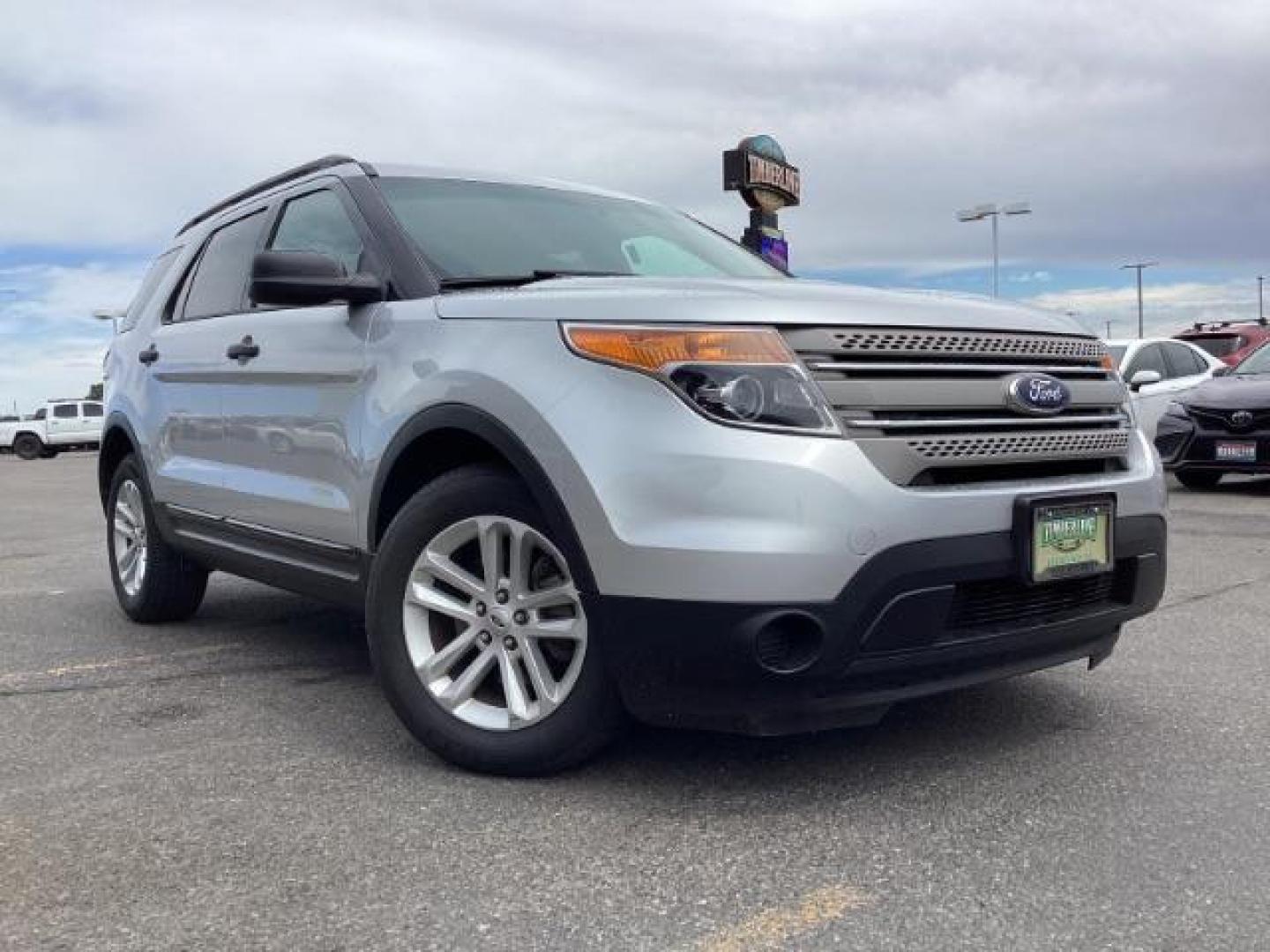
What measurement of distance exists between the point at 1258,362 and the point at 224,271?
9.26m

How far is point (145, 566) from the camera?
5.56 metres

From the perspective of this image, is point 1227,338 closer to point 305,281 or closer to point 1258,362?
point 1258,362

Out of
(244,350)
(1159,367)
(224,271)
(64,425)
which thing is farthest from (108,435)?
(64,425)

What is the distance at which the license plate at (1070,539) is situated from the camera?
9.91 ft

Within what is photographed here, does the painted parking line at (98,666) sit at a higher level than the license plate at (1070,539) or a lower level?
lower

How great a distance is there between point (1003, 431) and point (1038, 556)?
1.07 ft

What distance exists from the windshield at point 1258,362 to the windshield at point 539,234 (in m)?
7.81

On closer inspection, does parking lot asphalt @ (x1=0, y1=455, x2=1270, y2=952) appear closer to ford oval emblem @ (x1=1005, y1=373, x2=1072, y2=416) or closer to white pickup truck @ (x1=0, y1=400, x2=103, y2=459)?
ford oval emblem @ (x1=1005, y1=373, x2=1072, y2=416)

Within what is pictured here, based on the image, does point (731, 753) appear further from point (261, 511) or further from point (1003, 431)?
point (261, 511)

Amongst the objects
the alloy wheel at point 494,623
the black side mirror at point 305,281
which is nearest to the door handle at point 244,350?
the black side mirror at point 305,281

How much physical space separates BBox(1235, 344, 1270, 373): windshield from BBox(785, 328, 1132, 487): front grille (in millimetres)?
8506

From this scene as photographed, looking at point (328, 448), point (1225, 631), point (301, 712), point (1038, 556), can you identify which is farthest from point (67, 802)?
point (1225, 631)

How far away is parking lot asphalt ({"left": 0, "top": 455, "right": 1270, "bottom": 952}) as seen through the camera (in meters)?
2.38

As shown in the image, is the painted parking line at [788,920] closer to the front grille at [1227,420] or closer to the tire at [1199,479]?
the front grille at [1227,420]
